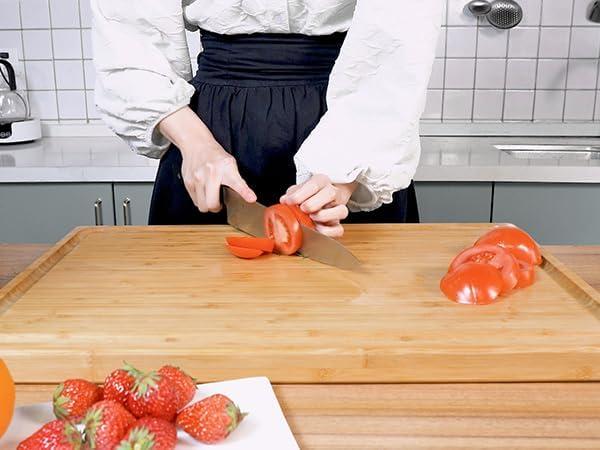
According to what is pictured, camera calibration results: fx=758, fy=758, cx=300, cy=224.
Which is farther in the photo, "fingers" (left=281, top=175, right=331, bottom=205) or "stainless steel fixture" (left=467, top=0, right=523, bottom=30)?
"stainless steel fixture" (left=467, top=0, right=523, bottom=30)

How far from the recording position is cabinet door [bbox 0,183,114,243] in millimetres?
1613

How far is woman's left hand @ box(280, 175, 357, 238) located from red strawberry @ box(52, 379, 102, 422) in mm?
429

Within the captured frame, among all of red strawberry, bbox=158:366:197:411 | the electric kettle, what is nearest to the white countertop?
the electric kettle

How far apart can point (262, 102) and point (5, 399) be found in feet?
2.25

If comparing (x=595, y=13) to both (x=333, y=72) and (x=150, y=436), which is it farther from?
(x=150, y=436)

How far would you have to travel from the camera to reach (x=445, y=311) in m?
0.74

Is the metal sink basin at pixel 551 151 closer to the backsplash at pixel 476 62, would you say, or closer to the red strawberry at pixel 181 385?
the backsplash at pixel 476 62

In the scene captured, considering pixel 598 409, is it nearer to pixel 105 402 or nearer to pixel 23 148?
pixel 105 402

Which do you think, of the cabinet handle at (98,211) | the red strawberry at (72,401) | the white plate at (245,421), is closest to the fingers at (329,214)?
the white plate at (245,421)

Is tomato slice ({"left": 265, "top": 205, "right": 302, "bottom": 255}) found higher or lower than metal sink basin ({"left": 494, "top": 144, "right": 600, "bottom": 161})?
higher

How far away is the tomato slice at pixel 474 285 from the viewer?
2.47 ft

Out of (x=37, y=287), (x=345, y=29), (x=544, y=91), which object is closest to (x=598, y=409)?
(x=37, y=287)

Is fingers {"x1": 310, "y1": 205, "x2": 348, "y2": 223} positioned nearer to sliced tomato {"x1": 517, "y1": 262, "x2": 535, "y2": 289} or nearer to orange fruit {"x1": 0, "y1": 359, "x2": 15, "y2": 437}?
sliced tomato {"x1": 517, "y1": 262, "x2": 535, "y2": 289}

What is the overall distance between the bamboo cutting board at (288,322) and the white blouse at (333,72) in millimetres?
141
